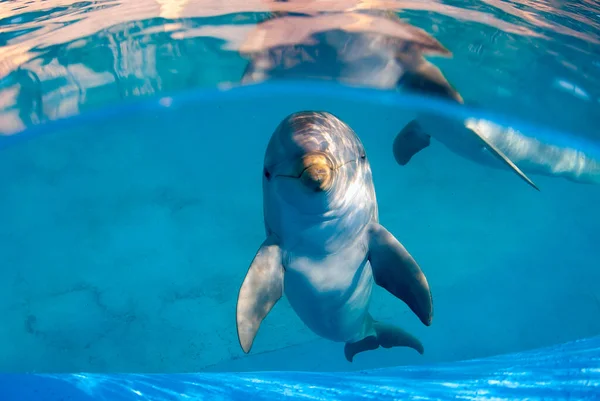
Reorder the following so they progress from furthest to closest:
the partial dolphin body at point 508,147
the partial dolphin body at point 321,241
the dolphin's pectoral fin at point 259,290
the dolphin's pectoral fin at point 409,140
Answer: the dolphin's pectoral fin at point 409,140 < the partial dolphin body at point 508,147 < the dolphin's pectoral fin at point 259,290 < the partial dolphin body at point 321,241

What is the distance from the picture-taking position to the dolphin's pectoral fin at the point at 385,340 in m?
5.95

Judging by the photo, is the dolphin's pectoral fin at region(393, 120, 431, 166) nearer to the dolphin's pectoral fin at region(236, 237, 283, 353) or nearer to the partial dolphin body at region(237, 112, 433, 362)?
the partial dolphin body at region(237, 112, 433, 362)

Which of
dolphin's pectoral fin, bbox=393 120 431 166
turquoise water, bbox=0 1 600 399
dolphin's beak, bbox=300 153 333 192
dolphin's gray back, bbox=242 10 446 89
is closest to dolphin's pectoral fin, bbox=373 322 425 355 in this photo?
turquoise water, bbox=0 1 600 399

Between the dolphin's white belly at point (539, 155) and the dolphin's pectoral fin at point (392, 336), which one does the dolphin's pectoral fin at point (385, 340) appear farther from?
the dolphin's white belly at point (539, 155)

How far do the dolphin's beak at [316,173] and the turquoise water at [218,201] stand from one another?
199 cm

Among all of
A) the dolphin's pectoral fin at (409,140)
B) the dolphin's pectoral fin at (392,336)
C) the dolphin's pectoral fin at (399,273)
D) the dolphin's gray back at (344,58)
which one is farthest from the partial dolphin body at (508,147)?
the dolphin's pectoral fin at (399,273)

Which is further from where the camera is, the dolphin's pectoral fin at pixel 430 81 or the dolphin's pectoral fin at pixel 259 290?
the dolphin's pectoral fin at pixel 430 81

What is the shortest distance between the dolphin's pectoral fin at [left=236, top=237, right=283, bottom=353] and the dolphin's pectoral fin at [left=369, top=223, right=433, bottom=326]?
98 cm

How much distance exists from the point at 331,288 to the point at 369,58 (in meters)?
4.42

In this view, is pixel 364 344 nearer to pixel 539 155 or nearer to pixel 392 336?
pixel 392 336

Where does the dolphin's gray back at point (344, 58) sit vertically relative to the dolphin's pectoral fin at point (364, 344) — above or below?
above

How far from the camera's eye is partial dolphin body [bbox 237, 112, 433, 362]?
369 centimetres

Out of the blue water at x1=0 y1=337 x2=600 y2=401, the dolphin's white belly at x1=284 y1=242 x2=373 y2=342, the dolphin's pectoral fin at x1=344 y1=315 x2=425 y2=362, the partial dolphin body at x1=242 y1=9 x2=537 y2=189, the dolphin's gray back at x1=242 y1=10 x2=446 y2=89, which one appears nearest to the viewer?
the blue water at x1=0 y1=337 x2=600 y2=401

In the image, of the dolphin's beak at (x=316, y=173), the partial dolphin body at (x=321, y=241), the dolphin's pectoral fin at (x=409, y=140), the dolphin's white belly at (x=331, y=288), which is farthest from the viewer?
the dolphin's pectoral fin at (x=409, y=140)
